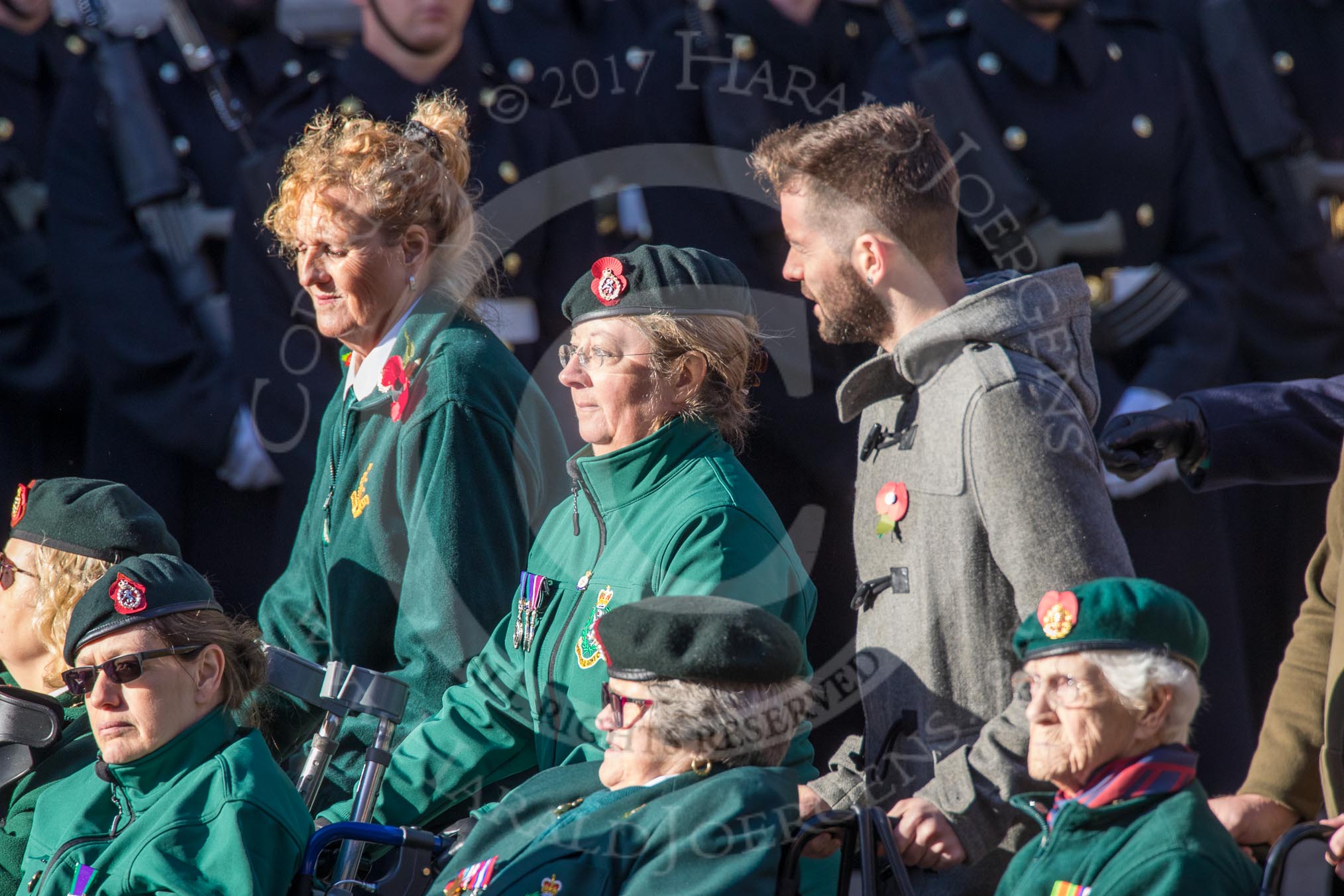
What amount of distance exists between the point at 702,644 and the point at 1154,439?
3.23ft

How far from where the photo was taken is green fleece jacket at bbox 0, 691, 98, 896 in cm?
301

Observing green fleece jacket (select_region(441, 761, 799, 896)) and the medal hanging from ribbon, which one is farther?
the medal hanging from ribbon

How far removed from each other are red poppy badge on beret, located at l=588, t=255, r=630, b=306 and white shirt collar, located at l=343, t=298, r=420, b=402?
0.55m

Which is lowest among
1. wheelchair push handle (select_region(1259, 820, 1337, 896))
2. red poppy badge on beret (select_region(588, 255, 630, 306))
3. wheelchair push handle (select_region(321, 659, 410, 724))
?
wheelchair push handle (select_region(1259, 820, 1337, 896))

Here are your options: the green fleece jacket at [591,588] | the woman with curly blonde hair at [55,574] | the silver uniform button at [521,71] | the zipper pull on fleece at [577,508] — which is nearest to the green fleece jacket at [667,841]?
the green fleece jacket at [591,588]

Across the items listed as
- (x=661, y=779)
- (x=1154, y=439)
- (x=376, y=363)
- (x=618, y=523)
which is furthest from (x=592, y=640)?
(x=1154, y=439)

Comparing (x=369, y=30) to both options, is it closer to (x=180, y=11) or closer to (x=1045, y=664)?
(x=180, y=11)

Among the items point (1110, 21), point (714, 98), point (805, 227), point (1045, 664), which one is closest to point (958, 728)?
point (1045, 664)

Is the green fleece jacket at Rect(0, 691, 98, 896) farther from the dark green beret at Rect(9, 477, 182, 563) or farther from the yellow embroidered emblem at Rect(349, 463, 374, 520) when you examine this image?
the yellow embroidered emblem at Rect(349, 463, 374, 520)

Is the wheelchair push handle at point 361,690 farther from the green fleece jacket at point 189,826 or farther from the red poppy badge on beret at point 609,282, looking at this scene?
the red poppy badge on beret at point 609,282

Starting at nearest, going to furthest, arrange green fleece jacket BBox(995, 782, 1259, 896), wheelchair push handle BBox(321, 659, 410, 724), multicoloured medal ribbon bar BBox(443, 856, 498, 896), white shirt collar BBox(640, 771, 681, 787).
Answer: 1. green fleece jacket BBox(995, 782, 1259, 896)
2. white shirt collar BBox(640, 771, 681, 787)
3. multicoloured medal ribbon bar BBox(443, 856, 498, 896)
4. wheelchair push handle BBox(321, 659, 410, 724)

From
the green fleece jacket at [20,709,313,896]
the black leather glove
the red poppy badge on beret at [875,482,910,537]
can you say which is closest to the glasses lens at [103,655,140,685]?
→ the green fleece jacket at [20,709,313,896]

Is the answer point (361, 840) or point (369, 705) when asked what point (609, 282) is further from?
point (361, 840)

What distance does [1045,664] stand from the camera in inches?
92.7
